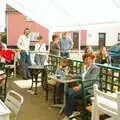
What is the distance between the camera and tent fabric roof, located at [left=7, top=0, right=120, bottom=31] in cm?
767

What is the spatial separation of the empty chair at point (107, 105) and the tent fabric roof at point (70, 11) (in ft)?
12.8

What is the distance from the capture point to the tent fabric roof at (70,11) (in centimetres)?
767

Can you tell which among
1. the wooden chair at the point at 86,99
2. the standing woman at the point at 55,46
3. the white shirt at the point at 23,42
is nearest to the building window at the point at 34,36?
the white shirt at the point at 23,42

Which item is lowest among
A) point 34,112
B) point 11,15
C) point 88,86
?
point 34,112

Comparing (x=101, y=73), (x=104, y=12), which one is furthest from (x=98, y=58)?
(x=101, y=73)

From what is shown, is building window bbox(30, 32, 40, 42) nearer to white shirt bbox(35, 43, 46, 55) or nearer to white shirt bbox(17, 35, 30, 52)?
white shirt bbox(35, 43, 46, 55)

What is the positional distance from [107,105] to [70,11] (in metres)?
5.84

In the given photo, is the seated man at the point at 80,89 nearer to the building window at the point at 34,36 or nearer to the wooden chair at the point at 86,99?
the wooden chair at the point at 86,99

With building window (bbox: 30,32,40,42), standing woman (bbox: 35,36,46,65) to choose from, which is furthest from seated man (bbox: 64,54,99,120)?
building window (bbox: 30,32,40,42)

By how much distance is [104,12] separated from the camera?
7887 millimetres

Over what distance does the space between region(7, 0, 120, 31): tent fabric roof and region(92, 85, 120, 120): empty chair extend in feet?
12.8

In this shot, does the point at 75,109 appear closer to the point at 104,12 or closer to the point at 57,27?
the point at 104,12

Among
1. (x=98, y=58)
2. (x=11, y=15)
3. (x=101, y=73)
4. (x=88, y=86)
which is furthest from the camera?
(x=11, y=15)

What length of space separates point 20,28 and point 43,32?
58.6 inches
